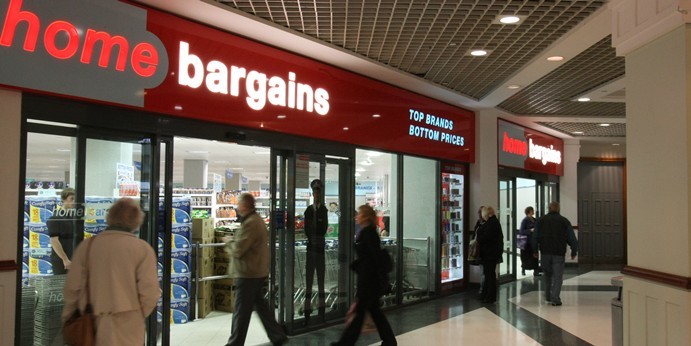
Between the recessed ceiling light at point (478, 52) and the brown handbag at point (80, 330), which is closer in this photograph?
the brown handbag at point (80, 330)

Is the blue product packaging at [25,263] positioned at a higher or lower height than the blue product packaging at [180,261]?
higher

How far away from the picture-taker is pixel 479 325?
7453 mm

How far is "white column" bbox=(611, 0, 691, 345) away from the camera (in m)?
4.21

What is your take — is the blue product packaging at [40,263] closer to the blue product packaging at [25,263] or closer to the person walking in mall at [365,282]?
the blue product packaging at [25,263]

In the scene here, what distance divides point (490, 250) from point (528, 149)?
13.6ft

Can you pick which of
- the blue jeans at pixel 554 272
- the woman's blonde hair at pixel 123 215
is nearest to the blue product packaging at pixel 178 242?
the woman's blonde hair at pixel 123 215

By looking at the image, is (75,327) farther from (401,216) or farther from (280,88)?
(401,216)

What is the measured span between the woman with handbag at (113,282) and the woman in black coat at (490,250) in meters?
6.63

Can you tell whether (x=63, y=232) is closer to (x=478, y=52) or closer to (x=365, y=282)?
(x=365, y=282)

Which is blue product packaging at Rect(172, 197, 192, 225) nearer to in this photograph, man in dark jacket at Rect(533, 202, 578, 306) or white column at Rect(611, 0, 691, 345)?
white column at Rect(611, 0, 691, 345)

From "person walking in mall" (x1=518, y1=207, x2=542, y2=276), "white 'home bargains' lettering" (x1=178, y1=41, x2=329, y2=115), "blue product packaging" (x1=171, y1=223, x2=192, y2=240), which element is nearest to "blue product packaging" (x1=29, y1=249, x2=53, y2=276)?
"white 'home bargains' lettering" (x1=178, y1=41, x2=329, y2=115)

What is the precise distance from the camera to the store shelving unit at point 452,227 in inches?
396

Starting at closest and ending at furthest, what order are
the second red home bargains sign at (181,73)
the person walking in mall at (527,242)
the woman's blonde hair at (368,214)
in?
the second red home bargains sign at (181,73) < the woman's blonde hair at (368,214) < the person walking in mall at (527,242)

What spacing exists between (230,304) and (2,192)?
12.8 feet
